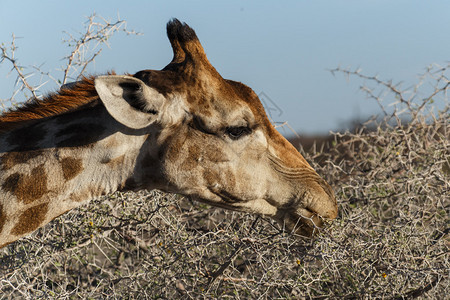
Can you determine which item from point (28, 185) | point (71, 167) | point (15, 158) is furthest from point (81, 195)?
point (15, 158)

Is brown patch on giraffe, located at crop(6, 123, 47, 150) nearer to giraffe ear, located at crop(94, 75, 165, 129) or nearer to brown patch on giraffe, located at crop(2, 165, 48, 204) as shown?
brown patch on giraffe, located at crop(2, 165, 48, 204)

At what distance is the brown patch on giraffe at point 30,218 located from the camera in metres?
2.66

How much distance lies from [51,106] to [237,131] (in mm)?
971

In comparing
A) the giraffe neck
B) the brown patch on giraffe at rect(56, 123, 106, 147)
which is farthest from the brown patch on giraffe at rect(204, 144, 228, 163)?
the brown patch on giraffe at rect(56, 123, 106, 147)

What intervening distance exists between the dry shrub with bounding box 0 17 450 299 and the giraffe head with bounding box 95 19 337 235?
35 cm

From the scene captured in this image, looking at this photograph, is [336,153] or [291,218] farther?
[336,153]

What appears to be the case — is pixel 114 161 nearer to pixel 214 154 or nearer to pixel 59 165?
pixel 59 165

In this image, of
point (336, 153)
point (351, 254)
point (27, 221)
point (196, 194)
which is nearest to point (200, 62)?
point (196, 194)

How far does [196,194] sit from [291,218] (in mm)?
608

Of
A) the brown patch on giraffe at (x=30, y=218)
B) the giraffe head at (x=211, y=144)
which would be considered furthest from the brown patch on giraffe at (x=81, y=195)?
the giraffe head at (x=211, y=144)

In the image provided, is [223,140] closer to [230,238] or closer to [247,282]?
[230,238]

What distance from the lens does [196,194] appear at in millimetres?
2957

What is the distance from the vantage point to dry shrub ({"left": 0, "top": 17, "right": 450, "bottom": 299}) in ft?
11.9

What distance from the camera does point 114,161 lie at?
276 cm
